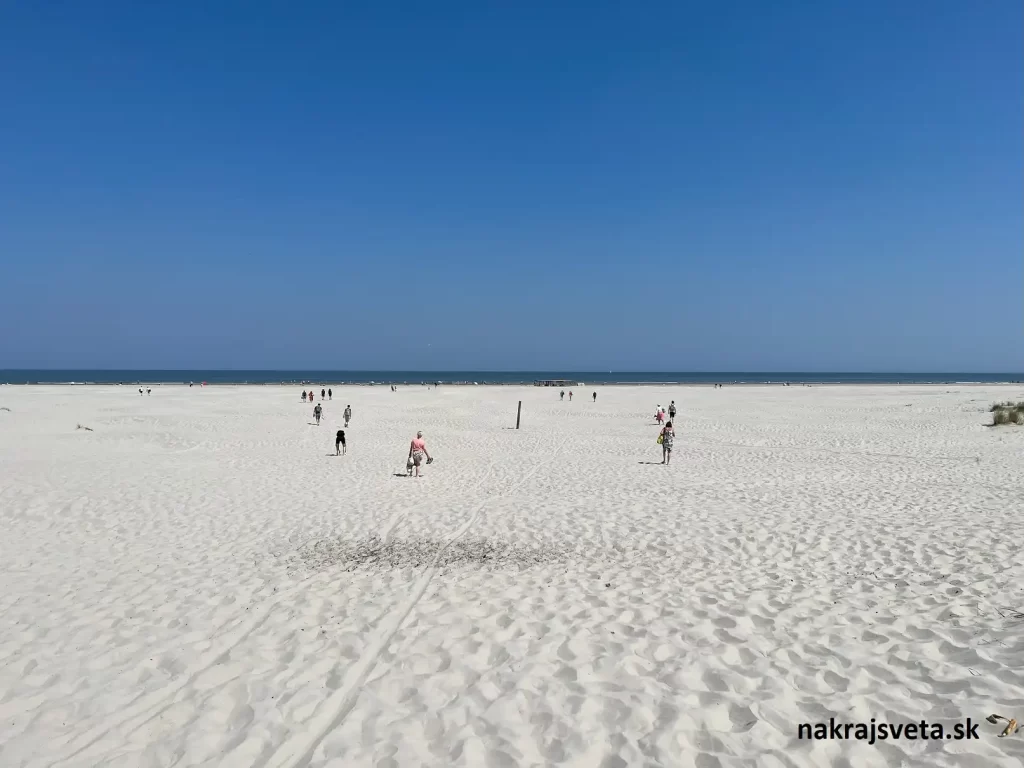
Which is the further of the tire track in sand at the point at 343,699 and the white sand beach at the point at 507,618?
the white sand beach at the point at 507,618

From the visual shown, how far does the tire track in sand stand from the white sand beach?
0.09 ft

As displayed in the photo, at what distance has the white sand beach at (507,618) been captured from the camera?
4.51 metres

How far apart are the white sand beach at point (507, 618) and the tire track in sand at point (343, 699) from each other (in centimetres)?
3

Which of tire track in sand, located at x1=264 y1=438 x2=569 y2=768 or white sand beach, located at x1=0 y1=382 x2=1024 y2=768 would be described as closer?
tire track in sand, located at x1=264 y1=438 x2=569 y2=768

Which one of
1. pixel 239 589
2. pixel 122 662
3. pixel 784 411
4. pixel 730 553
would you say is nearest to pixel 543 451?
pixel 730 553

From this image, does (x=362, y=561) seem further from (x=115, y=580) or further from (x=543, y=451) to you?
(x=543, y=451)

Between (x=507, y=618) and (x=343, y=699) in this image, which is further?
(x=507, y=618)

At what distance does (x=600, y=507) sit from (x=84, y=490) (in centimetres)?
1259

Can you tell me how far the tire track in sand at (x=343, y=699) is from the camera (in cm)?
438

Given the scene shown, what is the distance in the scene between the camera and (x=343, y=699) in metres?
5.07

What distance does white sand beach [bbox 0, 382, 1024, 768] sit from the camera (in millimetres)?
4512

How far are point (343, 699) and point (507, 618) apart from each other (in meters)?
2.12

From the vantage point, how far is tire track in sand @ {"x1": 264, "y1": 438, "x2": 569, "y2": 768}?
4379 millimetres

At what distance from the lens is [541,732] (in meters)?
4.53
